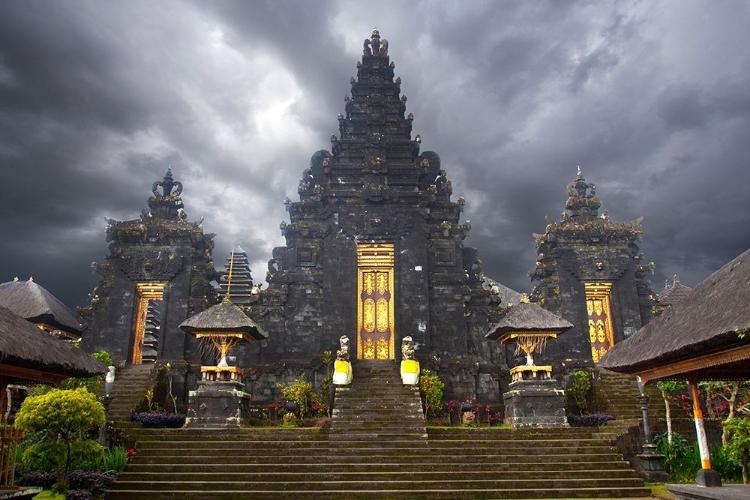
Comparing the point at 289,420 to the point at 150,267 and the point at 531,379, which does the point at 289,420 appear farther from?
the point at 150,267

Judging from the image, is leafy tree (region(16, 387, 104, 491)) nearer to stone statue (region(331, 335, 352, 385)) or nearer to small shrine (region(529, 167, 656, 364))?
stone statue (region(331, 335, 352, 385))

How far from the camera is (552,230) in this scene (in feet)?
69.8

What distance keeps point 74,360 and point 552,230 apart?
17.0 meters

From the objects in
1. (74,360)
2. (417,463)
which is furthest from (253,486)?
(74,360)

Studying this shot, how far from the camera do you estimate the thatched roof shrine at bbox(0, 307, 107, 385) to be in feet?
24.0

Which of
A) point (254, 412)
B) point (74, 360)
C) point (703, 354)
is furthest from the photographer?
point (254, 412)

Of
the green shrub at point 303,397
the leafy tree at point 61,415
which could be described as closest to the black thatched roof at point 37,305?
the green shrub at point 303,397

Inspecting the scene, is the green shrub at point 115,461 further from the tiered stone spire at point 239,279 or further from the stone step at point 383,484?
the tiered stone spire at point 239,279

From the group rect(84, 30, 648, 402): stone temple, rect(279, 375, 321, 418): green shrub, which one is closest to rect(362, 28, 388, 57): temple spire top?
rect(84, 30, 648, 402): stone temple

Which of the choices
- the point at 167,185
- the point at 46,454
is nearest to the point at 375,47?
the point at 167,185

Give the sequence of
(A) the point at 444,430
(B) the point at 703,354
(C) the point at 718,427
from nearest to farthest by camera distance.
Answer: (B) the point at 703,354 < (A) the point at 444,430 < (C) the point at 718,427

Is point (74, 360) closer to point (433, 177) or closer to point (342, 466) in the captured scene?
point (342, 466)

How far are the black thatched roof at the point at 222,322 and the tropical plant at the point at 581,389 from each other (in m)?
10.2

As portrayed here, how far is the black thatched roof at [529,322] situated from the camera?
15891 millimetres
